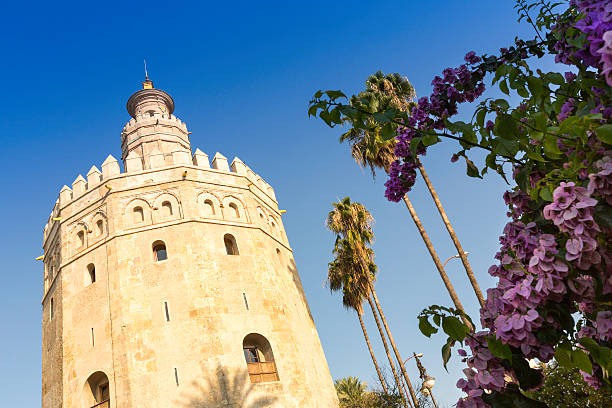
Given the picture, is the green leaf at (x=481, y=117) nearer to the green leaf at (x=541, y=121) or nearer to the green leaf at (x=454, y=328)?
the green leaf at (x=541, y=121)

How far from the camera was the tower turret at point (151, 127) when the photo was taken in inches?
961

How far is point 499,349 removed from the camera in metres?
2.08

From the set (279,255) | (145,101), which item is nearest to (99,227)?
(279,255)

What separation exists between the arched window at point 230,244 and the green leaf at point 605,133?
1764cm

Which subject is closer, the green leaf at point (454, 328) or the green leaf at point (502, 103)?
the green leaf at point (454, 328)

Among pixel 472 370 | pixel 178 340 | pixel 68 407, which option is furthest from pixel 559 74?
pixel 68 407

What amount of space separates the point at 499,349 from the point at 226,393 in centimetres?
1440

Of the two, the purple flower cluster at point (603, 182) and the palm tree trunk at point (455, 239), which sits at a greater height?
the palm tree trunk at point (455, 239)

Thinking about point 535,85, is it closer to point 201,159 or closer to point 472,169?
point 472,169

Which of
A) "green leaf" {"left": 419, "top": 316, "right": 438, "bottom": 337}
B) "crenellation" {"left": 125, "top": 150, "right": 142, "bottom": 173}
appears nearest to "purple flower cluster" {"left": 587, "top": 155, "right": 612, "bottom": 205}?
"green leaf" {"left": 419, "top": 316, "right": 438, "bottom": 337}

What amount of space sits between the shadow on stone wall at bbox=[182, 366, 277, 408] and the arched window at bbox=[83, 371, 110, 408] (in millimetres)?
3389

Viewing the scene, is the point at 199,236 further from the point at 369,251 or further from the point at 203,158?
the point at 369,251

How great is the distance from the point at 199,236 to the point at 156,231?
5.62 feet

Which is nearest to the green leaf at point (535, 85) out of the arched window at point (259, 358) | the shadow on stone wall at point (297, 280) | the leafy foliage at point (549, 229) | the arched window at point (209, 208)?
the leafy foliage at point (549, 229)
